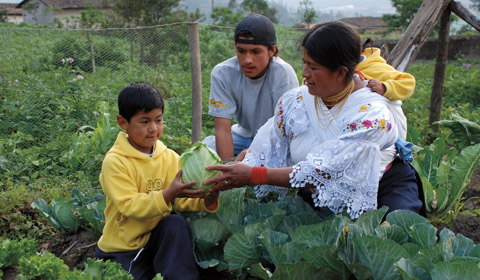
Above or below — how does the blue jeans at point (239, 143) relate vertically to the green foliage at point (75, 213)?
above

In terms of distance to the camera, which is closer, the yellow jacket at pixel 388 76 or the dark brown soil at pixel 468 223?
the yellow jacket at pixel 388 76

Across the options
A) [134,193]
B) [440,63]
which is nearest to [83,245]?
[134,193]

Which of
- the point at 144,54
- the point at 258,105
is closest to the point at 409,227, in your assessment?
the point at 258,105

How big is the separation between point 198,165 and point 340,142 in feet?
2.59

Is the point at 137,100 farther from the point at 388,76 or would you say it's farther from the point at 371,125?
the point at 388,76

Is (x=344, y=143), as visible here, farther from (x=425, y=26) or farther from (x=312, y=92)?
(x=425, y=26)

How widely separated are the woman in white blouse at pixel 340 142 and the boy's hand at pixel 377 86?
0.05m

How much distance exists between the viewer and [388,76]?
107 inches

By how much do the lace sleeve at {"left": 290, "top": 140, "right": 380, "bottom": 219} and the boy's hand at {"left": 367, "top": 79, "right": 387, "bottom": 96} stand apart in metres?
0.37

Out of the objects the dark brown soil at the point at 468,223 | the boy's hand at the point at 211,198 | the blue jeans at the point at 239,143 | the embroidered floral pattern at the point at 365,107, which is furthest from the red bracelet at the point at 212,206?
the dark brown soil at the point at 468,223

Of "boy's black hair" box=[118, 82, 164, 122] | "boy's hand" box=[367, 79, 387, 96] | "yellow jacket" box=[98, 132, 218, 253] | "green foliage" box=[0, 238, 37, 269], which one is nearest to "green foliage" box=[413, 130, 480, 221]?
"boy's hand" box=[367, 79, 387, 96]

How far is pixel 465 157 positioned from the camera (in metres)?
3.11

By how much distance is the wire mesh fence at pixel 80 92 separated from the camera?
475cm

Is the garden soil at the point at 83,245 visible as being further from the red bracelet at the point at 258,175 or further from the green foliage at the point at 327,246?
the red bracelet at the point at 258,175
